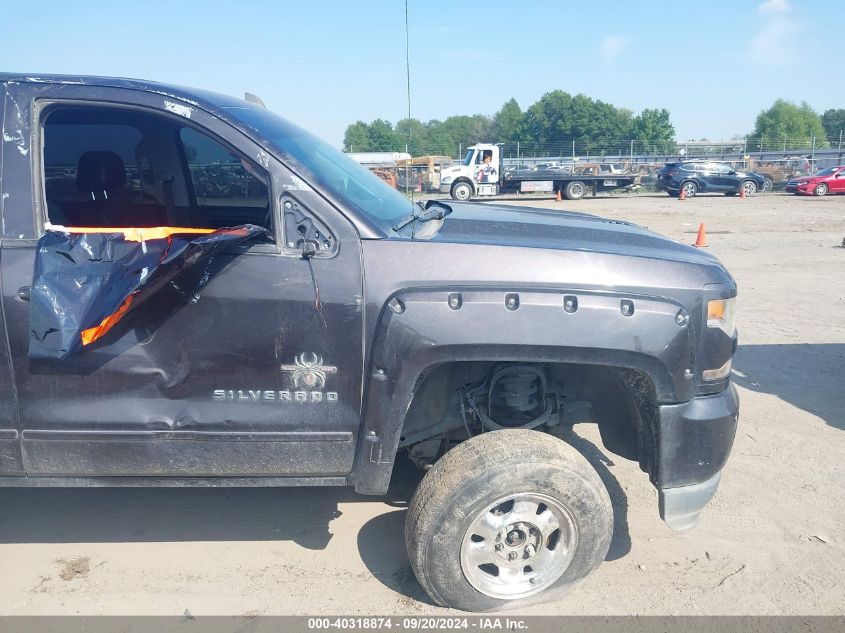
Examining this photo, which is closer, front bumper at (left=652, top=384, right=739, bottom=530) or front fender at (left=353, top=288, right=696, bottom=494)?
front fender at (left=353, top=288, right=696, bottom=494)

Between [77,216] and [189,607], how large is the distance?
205 centimetres

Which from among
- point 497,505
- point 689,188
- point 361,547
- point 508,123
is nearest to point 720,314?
point 497,505

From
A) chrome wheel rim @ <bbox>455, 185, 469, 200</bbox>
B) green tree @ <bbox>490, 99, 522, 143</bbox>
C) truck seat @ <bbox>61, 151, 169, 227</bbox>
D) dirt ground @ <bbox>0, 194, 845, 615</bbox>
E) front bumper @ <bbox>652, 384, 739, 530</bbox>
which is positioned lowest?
dirt ground @ <bbox>0, 194, 845, 615</bbox>

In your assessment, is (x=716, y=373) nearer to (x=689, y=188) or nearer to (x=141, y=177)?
(x=141, y=177)

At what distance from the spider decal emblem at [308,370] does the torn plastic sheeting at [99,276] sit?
0.49 meters

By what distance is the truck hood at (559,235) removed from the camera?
2906 mm

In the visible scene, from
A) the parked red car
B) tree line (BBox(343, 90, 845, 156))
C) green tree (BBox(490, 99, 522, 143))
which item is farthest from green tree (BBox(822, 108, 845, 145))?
the parked red car

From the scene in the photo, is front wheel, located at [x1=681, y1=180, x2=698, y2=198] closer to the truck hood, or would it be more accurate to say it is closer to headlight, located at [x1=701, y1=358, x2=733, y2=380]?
the truck hood

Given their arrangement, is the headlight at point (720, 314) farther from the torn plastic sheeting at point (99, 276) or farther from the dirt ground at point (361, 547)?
the torn plastic sheeting at point (99, 276)

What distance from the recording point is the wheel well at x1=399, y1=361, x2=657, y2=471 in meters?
3.00

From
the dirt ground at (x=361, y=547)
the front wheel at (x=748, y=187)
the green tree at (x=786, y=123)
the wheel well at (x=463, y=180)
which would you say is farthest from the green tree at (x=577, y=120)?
the dirt ground at (x=361, y=547)

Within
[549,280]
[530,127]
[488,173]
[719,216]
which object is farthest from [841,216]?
[530,127]

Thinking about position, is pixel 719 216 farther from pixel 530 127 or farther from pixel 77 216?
pixel 530 127

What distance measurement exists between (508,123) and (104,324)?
6815cm
